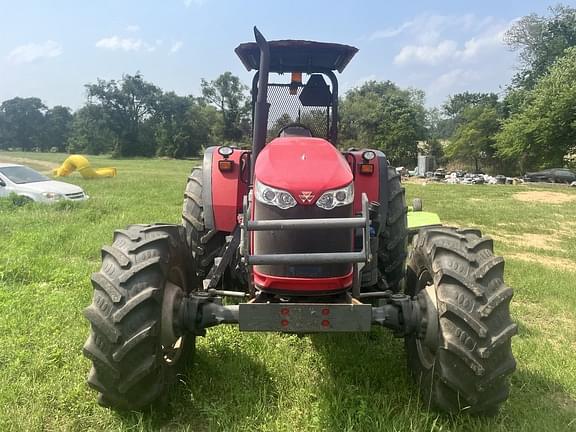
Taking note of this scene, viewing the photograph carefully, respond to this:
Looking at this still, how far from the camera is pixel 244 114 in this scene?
5328mm

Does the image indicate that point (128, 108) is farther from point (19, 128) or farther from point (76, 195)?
point (76, 195)

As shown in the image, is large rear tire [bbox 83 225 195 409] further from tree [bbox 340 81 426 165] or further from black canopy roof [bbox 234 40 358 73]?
tree [bbox 340 81 426 165]

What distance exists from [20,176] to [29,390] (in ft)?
40.7

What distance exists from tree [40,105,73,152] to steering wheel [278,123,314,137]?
8932 cm

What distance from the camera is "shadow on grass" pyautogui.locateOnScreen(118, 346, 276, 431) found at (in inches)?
121

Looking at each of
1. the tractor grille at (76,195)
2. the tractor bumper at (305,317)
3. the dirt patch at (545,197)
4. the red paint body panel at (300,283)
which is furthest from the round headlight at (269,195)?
the dirt patch at (545,197)

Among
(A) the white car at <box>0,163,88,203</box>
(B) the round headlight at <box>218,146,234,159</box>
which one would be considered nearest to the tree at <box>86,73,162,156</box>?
(A) the white car at <box>0,163,88,203</box>

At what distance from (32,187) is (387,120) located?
139ft

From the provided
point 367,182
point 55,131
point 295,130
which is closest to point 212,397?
point 367,182

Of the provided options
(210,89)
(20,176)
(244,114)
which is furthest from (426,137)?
(244,114)

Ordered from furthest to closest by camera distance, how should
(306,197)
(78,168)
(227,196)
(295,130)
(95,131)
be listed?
(95,131) < (78,168) < (295,130) < (227,196) < (306,197)

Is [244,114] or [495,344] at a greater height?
[244,114]

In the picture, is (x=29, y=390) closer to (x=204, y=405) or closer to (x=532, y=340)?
(x=204, y=405)

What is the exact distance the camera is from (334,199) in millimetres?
3098
